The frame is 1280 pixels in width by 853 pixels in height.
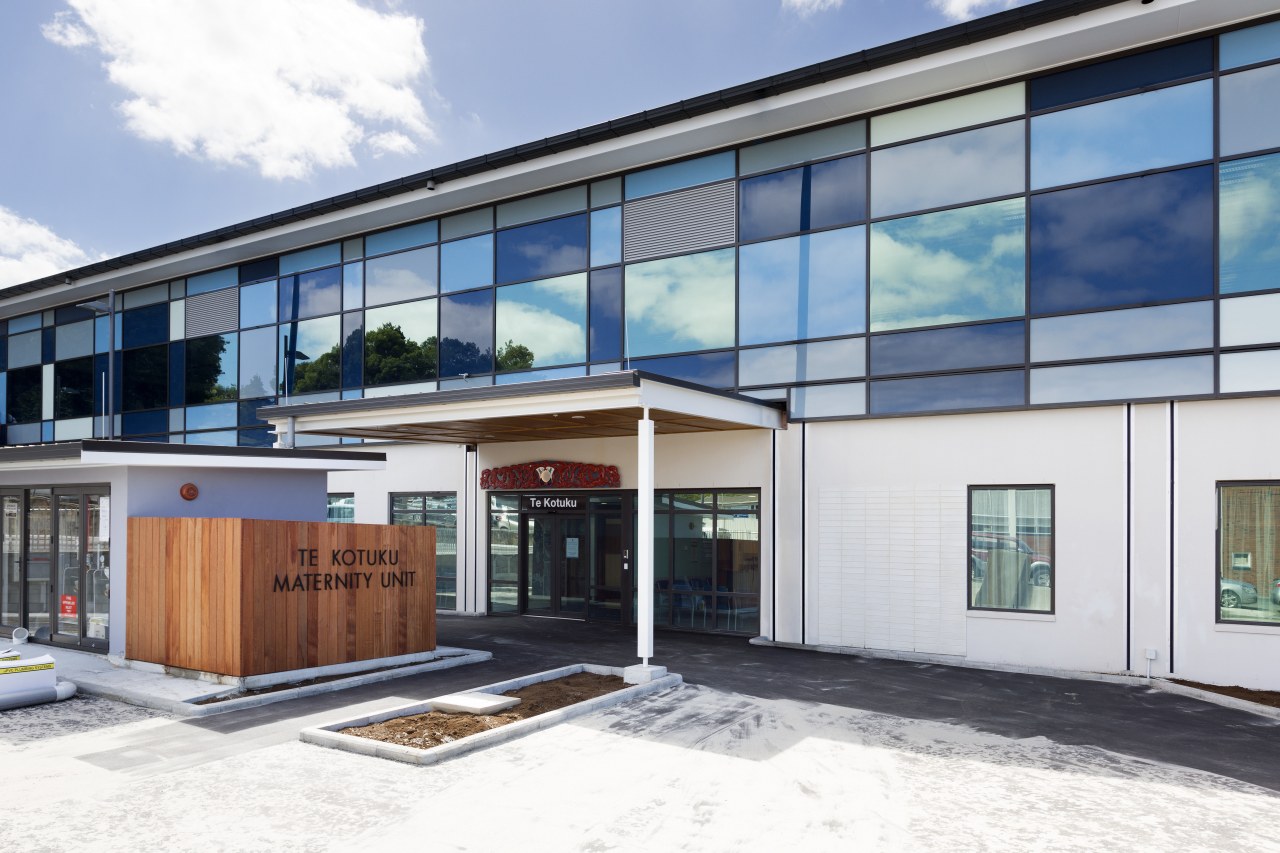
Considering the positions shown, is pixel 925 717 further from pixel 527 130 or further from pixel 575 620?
pixel 527 130

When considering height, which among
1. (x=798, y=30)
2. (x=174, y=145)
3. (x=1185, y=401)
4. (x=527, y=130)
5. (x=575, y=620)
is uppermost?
(x=174, y=145)

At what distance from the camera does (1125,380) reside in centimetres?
1179

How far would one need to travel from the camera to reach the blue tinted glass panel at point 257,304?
71.8 feet

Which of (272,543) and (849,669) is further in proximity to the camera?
(849,669)

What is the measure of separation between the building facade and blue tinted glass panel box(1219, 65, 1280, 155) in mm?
34

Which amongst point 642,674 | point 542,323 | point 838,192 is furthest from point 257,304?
point 642,674

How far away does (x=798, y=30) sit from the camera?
638 inches

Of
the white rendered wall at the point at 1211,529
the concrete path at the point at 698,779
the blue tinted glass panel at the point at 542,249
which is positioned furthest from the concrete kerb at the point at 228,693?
the white rendered wall at the point at 1211,529

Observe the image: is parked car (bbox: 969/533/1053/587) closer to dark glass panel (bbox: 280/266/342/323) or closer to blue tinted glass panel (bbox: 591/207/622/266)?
blue tinted glass panel (bbox: 591/207/622/266)

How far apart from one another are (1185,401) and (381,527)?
10.8m

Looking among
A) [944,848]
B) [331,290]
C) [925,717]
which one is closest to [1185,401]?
[925,717]

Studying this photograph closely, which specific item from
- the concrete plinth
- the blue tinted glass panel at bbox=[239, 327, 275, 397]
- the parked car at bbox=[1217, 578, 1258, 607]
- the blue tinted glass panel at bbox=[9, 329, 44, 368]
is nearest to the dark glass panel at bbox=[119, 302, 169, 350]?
the blue tinted glass panel at bbox=[239, 327, 275, 397]

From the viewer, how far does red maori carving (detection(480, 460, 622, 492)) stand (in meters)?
16.6

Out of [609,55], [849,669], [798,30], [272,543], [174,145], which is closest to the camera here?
[272,543]
